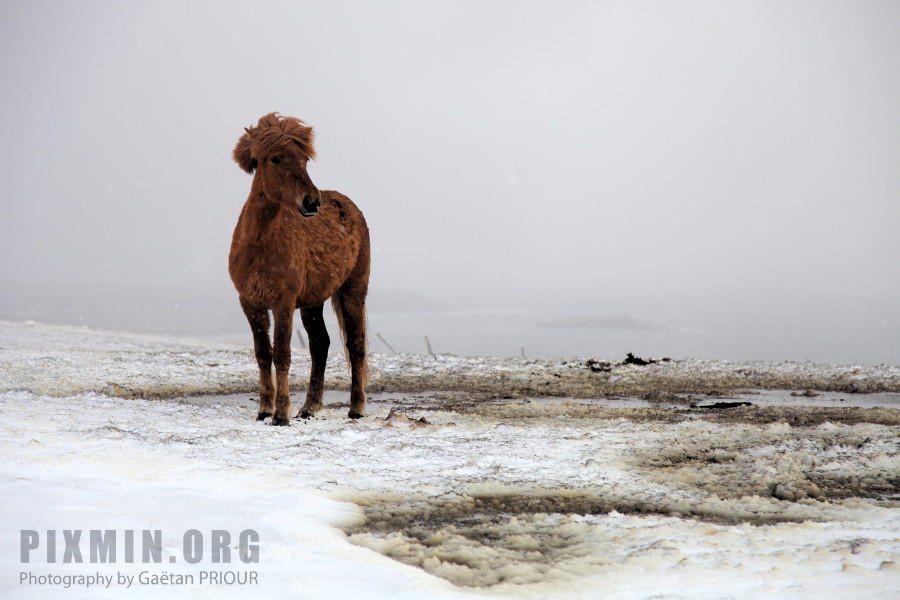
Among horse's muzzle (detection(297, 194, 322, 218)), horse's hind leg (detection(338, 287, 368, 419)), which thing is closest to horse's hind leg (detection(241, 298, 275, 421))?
horse's muzzle (detection(297, 194, 322, 218))

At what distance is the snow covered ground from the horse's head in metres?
2.17

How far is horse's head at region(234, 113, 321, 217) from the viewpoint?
6215 mm

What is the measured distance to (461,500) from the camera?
13.9 feet

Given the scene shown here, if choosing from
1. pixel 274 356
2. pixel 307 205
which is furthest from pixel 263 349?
pixel 307 205

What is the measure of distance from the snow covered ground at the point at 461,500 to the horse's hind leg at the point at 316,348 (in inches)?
21.0

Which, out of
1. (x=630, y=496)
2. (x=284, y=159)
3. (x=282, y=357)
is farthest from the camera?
(x=282, y=357)

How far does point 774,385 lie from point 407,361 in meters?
6.92

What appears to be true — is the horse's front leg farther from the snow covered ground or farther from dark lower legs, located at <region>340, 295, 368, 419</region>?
dark lower legs, located at <region>340, 295, 368, 419</region>

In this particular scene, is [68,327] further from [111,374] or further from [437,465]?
[437,465]

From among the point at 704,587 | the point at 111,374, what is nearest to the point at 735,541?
the point at 704,587

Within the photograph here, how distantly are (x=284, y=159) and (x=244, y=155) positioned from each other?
28.5 inches

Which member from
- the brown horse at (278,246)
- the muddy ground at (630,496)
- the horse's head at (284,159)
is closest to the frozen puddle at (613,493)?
the muddy ground at (630,496)

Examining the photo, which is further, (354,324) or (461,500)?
(354,324)

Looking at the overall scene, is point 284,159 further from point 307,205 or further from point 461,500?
point 461,500
